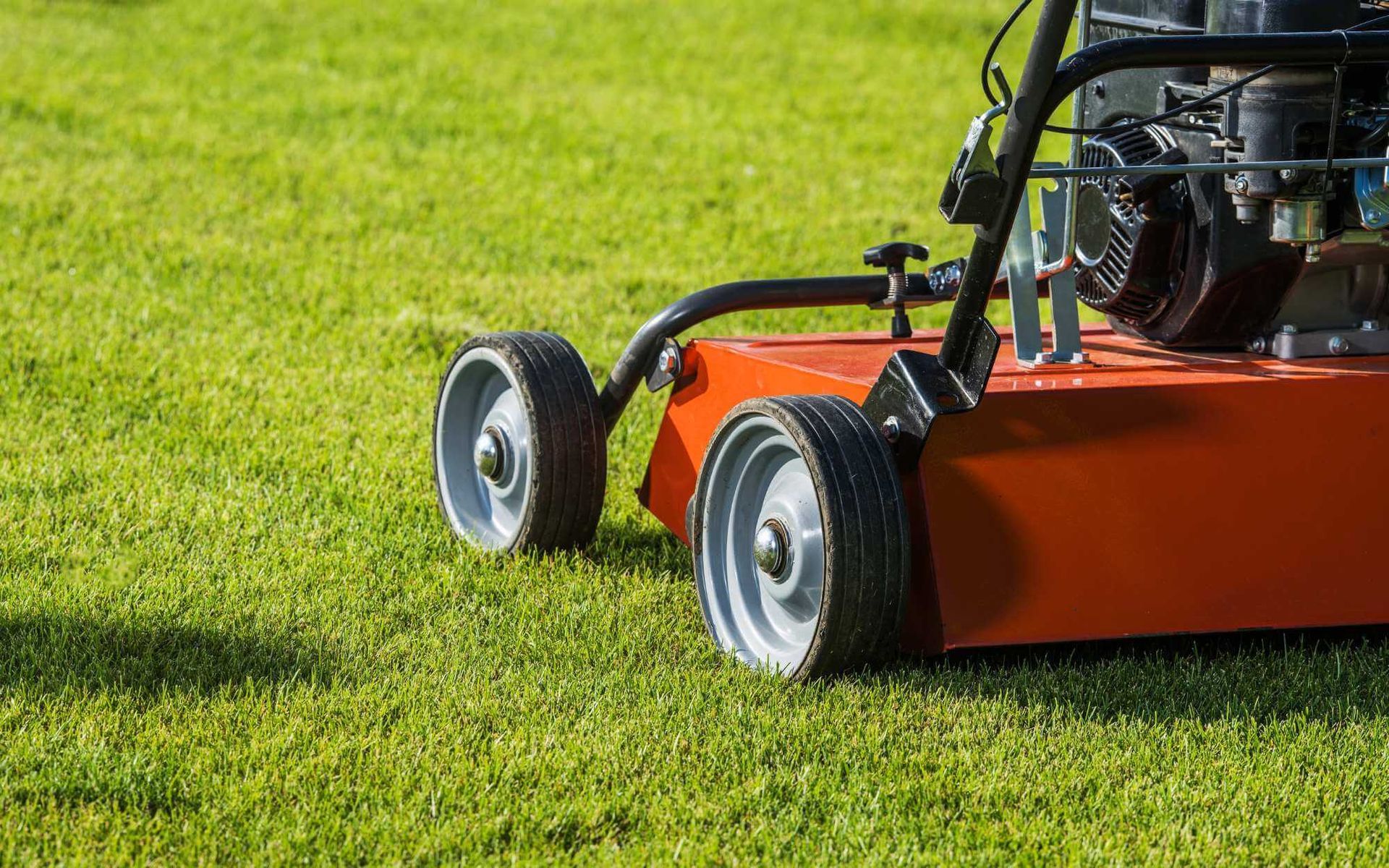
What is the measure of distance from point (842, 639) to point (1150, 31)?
1.61 meters

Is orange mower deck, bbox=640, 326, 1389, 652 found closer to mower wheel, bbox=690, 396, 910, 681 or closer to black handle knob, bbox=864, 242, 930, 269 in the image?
mower wheel, bbox=690, 396, 910, 681

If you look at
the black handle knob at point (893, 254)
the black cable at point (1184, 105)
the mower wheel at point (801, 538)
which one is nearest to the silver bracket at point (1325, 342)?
the black cable at point (1184, 105)

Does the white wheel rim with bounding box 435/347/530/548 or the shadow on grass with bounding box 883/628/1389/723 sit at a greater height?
the white wheel rim with bounding box 435/347/530/548

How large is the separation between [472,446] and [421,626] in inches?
31.8

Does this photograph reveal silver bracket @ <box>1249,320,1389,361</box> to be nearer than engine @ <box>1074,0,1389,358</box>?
No

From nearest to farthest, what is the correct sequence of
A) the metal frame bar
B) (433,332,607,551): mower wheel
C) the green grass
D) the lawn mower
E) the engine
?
1. the green grass
2. the metal frame bar
3. the lawn mower
4. the engine
5. (433,332,607,551): mower wheel

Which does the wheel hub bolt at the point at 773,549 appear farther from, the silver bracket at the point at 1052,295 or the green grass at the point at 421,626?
the silver bracket at the point at 1052,295

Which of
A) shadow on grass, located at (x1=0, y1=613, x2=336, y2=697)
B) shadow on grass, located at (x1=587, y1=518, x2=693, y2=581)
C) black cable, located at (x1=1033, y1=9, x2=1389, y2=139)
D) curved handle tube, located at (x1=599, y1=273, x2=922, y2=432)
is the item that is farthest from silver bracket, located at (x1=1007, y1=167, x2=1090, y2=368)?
shadow on grass, located at (x1=0, y1=613, x2=336, y2=697)

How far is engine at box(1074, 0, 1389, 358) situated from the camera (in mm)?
3188

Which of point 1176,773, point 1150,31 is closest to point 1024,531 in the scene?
point 1176,773

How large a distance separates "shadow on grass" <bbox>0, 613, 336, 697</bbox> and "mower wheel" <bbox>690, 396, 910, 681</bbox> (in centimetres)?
80

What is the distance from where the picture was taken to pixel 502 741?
2.87 m

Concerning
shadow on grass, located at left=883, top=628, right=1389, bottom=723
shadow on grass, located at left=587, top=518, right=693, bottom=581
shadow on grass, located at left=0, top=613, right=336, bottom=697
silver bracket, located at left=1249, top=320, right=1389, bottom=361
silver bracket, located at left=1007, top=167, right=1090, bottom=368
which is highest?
silver bracket, located at left=1007, top=167, right=1090, bottom=368

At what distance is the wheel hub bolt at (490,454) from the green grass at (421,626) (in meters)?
0.20
